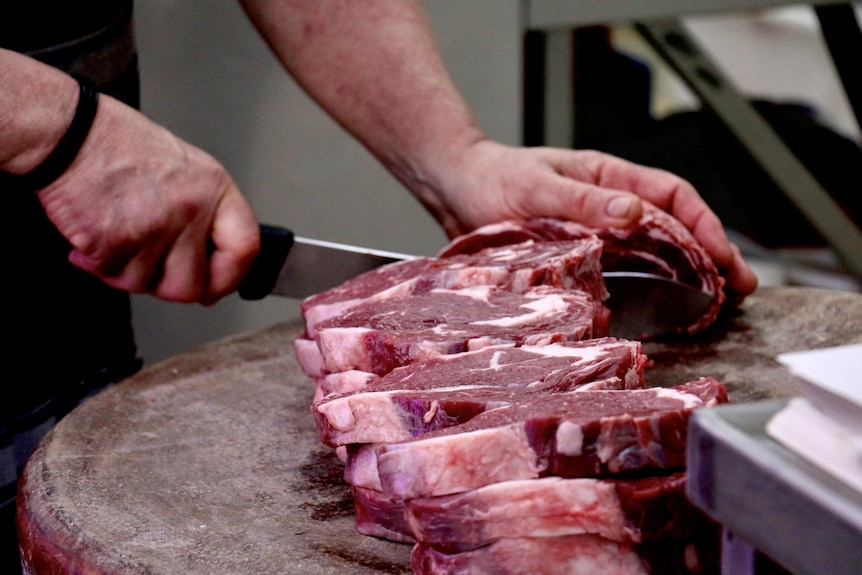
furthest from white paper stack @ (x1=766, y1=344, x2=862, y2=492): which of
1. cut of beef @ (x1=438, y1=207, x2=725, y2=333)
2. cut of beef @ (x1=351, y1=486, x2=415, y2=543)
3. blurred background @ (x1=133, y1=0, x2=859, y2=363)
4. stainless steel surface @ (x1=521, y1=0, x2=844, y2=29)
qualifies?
blurred background @ (x1=133, y1=0, x2=859, y2=363)

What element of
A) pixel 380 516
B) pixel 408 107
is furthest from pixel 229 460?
pixel 408 107

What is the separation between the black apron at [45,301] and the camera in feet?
7.50

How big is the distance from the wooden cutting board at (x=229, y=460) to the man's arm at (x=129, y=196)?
26 cm

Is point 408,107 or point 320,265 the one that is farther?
point 408,107

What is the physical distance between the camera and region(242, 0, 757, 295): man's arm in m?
2.93

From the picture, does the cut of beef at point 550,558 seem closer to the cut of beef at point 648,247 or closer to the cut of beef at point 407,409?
the cut of beef at point 407,409

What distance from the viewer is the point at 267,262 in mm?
2592

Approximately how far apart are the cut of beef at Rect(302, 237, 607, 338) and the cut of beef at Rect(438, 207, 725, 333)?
0.23 m

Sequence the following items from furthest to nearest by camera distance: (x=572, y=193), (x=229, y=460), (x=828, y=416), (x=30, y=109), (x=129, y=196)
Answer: (x=572, y=193) < (x=129, y=196) < (x=30, y=109) < (x=229, y=460) < (x=828, y=416)

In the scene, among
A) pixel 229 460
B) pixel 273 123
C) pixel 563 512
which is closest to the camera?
pixel 563 512

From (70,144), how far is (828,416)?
1.85 m

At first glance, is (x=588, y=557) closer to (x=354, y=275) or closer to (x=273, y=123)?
(x=354, y=275)

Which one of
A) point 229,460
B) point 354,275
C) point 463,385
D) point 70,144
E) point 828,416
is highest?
A: point 828,416

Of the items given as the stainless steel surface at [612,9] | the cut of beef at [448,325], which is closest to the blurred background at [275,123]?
the stainless steel surface at [612,9]
